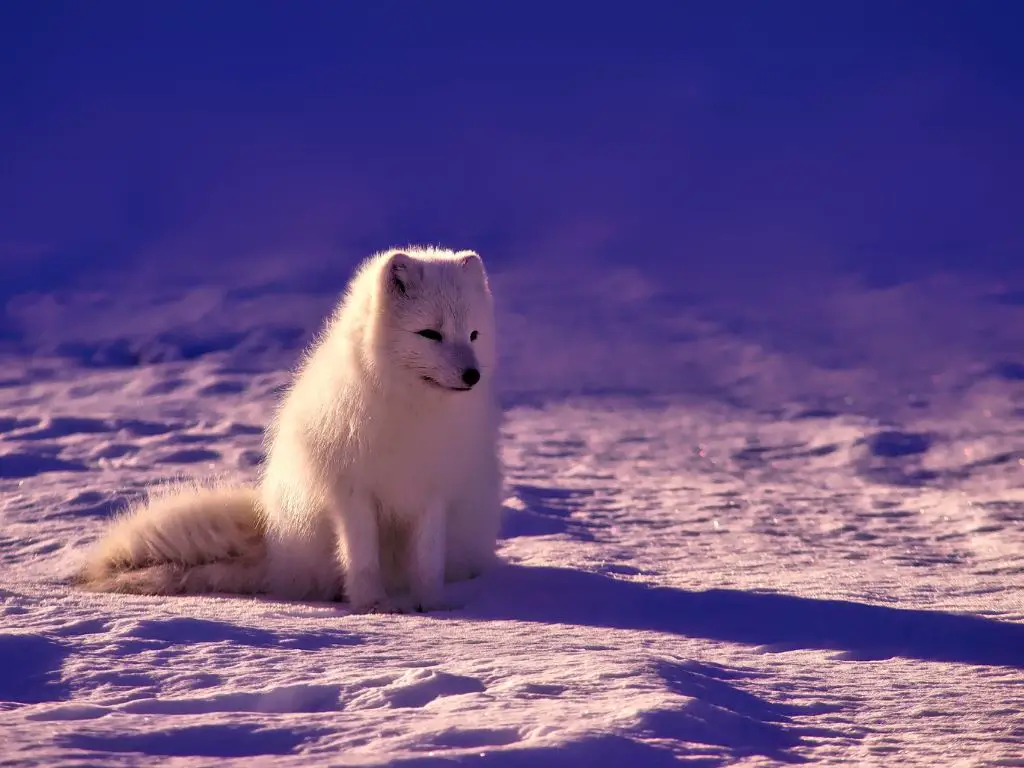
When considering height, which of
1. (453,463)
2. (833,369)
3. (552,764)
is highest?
(833,369)

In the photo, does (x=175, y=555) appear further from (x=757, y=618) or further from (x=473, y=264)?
(x=757, y=618)

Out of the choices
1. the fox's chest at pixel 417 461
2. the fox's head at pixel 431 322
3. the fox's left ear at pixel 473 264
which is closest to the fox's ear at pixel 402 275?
the fox's head at pixel 431 322

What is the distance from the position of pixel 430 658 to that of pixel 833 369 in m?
7.58

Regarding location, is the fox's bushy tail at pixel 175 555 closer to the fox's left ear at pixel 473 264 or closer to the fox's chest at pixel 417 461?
the fox's chest at pixel 417 461

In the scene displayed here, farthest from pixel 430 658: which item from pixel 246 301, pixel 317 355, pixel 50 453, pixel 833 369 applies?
pixel 246 301

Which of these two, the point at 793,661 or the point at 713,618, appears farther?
the point at 713,618

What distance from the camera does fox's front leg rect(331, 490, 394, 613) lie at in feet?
13.3

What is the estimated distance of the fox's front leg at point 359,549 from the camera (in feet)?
13.3

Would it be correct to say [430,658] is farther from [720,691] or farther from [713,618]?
[713,618]

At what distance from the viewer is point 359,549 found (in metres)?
4.07

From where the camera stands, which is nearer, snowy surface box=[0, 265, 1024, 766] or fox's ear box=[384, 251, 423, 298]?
snowy surface box=[0, 265, 1024, 766]

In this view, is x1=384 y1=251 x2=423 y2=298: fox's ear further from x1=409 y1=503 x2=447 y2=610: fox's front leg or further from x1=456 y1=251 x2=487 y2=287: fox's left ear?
x1=409 y1=503 x2=447 y2=610: fox's front leg

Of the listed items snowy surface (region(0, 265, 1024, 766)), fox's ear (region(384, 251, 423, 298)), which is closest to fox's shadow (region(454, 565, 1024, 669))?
snowy surface (region(0, 265, 1024, 766))

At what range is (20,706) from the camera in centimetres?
250
